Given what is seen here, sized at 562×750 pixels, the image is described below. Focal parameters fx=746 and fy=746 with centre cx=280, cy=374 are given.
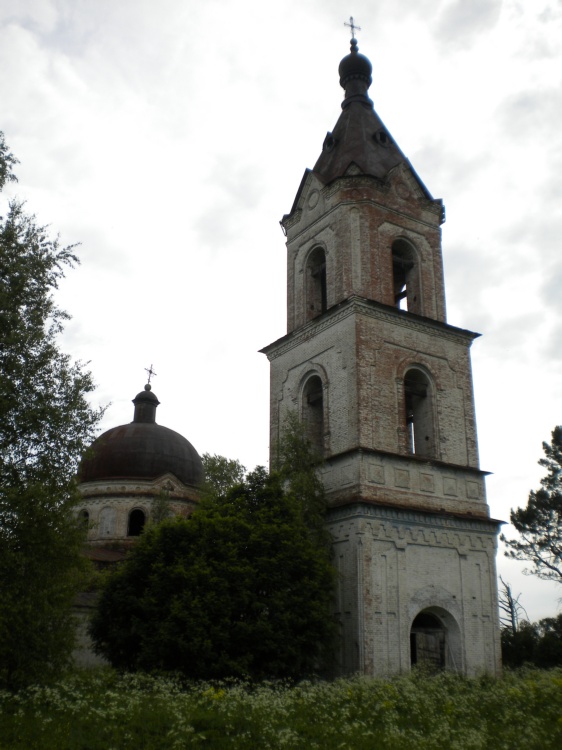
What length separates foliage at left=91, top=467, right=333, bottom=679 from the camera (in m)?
15.2

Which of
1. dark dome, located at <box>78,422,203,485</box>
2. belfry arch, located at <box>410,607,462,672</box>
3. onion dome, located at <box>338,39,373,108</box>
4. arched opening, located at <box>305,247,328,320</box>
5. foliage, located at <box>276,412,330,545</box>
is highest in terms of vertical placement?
onion dome, located at <box>338,39,373,108</box>

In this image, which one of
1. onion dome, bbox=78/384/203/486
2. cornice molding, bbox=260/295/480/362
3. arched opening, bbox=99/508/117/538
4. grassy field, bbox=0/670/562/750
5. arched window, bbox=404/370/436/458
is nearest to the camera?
grassy field, bbox=0/670/562/750

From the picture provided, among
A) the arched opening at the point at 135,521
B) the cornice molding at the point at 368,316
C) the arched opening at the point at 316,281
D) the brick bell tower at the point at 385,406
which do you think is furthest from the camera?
the arched opening at the point at 135,521

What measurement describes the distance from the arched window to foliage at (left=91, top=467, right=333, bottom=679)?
192 inches

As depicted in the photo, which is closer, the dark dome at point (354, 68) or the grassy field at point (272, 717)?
the grassy field at point (272, 717)

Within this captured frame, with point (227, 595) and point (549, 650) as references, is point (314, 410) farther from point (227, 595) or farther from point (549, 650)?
point (549, 650)

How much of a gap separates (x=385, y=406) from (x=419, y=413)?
2122mm

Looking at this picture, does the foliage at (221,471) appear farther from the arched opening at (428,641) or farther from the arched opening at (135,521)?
the arched opening at (428,641)

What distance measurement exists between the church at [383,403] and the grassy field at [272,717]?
437cm

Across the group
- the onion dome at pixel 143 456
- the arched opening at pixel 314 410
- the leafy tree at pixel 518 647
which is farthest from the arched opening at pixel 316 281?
the leafy tree at pixel 518 647

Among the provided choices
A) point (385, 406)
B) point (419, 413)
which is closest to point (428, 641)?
point (385, 406)

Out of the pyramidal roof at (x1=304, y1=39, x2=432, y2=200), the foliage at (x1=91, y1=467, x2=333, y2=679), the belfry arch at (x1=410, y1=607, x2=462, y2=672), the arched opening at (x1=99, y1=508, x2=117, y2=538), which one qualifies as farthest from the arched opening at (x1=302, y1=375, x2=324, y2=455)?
the arched opening at (x1=99, y1=508, x2=117, y2=538)

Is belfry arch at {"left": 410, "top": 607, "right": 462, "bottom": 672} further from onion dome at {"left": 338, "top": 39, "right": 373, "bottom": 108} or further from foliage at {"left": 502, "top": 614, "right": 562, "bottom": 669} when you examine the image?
onion dome at {"left": 338, "top": 39, "right": 373, "bottom": 108}

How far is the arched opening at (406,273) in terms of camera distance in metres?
23.2
